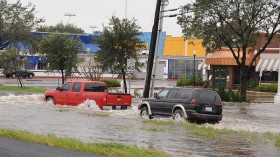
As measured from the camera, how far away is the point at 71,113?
24703 mm

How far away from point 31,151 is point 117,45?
31.0 meters

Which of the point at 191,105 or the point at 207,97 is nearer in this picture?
the point at 191,105

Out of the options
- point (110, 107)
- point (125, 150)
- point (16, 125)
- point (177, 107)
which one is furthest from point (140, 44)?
point (125, 150)

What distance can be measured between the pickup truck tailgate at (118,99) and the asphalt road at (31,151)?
13.4 meters

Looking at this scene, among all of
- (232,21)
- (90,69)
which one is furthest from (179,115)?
(90,69)

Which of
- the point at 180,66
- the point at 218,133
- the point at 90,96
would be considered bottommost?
the point at 218,133

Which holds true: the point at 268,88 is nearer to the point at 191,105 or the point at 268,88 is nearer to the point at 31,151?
the point at 191,105

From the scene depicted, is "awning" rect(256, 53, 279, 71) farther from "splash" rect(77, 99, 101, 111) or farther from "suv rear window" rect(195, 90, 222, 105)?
"suv rear window" rect(195, 90, 222, 105)

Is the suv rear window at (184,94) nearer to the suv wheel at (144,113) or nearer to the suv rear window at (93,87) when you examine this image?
the suv wheel at (144,113)

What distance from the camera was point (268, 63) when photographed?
189 ft

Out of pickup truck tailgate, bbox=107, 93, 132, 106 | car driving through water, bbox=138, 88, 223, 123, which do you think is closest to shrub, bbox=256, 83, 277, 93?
pickup truck tailgate, bbox=107, 93, 132, 106

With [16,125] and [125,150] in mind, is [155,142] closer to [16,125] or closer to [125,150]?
[125,150]

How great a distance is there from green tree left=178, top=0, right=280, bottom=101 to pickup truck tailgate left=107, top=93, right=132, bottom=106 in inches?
497

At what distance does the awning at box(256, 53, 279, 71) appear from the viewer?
5666 centimetres
